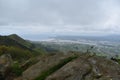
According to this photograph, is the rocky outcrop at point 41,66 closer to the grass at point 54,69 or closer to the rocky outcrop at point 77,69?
the rocky outcrop at point 77,69

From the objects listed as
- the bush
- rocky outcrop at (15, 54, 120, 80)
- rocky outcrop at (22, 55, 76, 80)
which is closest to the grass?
rocky outcrop at (15, 54, 120, 80)

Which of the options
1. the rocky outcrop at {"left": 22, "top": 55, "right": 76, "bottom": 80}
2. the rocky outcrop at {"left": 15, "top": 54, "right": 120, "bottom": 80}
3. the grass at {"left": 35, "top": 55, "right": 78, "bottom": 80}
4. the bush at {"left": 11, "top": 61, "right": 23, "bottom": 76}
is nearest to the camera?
the rocky outcrop at {"left": 15, "top": 54, "right": 120, "bottom": 80}

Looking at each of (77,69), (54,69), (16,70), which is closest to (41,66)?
(54,69)

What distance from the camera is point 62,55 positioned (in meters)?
45.8

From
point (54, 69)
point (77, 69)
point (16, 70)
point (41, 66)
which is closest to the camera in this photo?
point (77, 69)

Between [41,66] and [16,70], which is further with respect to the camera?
[16,70]

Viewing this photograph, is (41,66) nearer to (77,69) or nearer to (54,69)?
(54,69)

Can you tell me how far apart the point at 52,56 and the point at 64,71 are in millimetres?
6156

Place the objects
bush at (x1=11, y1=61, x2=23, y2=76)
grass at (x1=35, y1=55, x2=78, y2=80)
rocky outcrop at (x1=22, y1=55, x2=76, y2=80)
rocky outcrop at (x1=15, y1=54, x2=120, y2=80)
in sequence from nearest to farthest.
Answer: rocky outcrop at (x1=15, y1=54, x2=120, y2=80) < grass at (x1=35, y1=55, x2=78, y2=80) < rocky outcrop at (x1=22, y1=55, x2=76, y2=80) < bush at (x1=11, y1=61, x2=23, y2=76)

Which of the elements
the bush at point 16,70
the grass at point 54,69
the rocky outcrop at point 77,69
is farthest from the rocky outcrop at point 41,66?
the bush at point 16,70

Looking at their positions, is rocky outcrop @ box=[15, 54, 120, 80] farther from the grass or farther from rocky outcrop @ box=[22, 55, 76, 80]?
the grass

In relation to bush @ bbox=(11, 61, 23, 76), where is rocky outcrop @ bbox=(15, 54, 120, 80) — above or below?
above

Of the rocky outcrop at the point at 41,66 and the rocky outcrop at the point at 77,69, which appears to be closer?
the rocky outcrop at the point at 77,69

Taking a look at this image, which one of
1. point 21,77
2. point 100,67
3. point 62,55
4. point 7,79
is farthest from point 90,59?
point 7,79
